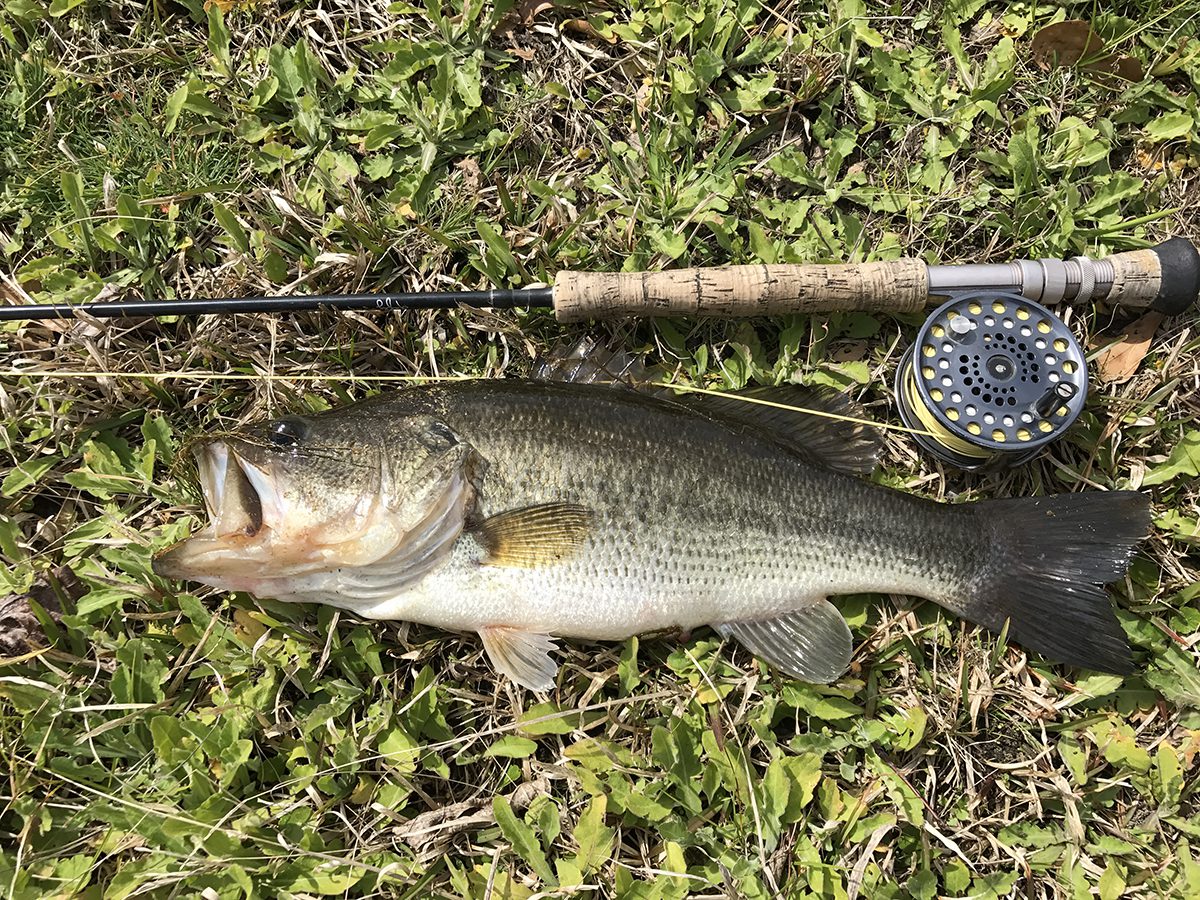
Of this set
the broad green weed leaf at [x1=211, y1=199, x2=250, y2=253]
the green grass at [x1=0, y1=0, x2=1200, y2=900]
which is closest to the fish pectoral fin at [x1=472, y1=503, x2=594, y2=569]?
the green grass at [x1=0, y1=0, x2=1200, y2=900]

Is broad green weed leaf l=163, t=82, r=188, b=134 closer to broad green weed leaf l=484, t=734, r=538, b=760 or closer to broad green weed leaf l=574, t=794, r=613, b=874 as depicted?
broad green weed leaf l=484, t=734, r=538, b=760

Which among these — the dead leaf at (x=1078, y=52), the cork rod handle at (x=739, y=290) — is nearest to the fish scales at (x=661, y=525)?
the cork rod handle at (x=739, y=290)

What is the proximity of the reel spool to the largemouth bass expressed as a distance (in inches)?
9.4

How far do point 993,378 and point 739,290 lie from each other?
1023 mm

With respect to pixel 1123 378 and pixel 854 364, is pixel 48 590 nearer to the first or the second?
pixel 854 364

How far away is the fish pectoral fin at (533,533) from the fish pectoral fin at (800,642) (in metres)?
0.70

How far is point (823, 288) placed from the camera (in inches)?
116

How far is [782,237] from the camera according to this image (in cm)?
327

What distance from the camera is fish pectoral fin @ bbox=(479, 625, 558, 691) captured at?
2.70m

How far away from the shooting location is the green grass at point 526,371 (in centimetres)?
267

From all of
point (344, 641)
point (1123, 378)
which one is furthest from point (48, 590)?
point (1123, 378)

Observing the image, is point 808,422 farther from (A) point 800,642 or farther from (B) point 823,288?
(A) point 800,642

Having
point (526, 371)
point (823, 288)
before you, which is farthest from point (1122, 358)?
point (526, 371)

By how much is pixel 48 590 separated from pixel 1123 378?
14.2 ft
